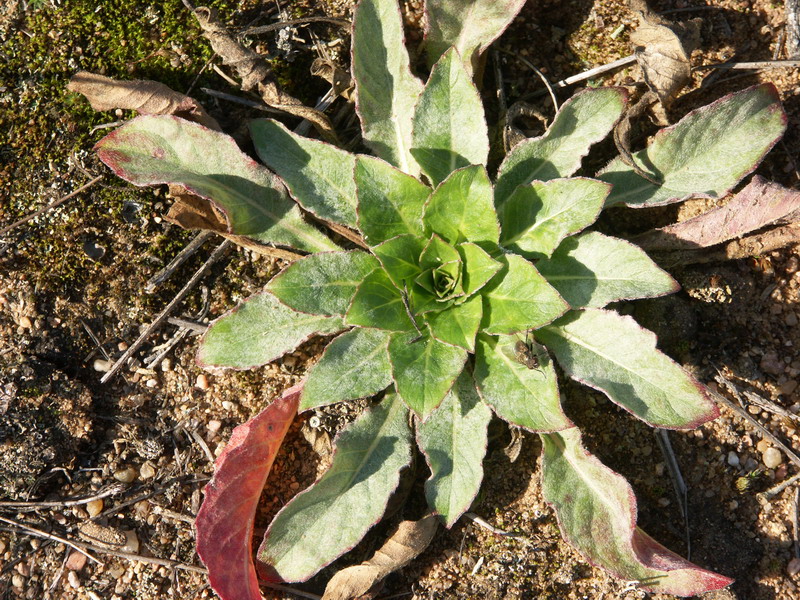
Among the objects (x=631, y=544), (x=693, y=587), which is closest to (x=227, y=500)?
(x=631, y=544)

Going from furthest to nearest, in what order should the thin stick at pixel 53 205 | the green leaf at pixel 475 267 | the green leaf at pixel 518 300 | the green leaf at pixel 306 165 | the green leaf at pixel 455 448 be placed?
1. the thin stick at pixel 53 205
2. the green leaf at pixel 306 165
3. the green leaf at pixel 455 448
4. the green leaf at pixel 475 267
5. the green leaf at pixel 518 300

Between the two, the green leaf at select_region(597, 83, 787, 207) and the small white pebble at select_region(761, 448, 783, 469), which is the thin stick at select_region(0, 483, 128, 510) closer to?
the green leaf at select_region(597, 83, 787, 207)

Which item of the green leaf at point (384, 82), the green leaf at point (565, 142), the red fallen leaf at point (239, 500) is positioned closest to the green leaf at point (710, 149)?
the green leaf at point (565, 142)

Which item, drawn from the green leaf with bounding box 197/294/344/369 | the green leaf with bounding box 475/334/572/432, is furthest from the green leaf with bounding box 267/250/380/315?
the green leaf with bounding box 475/334/572/432

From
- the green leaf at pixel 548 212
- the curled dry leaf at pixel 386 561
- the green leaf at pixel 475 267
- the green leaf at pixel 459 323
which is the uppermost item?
the green leaf at pixel 548 212

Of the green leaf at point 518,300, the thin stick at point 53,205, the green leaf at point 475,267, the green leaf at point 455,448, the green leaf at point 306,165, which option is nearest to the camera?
the green leaf at point 518,300

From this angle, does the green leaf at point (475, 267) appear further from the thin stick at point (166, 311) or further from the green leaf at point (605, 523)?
the thin stick at point (166, 311)

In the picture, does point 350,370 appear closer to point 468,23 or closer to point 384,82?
point 384,82
